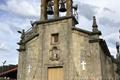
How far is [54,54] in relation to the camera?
18.9 m

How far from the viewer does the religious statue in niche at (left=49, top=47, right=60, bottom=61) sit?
18766 millimetres

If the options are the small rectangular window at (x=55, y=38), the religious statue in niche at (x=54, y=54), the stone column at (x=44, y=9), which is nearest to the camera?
the religious statue in niche at (x=54, y=54)

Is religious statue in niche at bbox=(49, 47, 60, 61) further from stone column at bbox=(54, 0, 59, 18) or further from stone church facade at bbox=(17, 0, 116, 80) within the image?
stone column at bbox=(54, 0, 59, 18)

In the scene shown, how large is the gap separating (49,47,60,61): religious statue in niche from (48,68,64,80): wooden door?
0.83 meters

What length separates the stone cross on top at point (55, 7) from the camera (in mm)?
19705

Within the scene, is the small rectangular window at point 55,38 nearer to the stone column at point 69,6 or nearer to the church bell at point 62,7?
the stone column at point 69,6

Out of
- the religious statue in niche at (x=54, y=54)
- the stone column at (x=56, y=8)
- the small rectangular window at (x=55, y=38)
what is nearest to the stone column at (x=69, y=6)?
the stone column at (x=56, y=8)

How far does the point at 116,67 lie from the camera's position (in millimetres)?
26188

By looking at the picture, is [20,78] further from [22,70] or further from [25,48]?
[25,48]

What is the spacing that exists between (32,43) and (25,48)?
816 mm

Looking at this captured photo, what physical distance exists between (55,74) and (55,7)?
555 centimetres

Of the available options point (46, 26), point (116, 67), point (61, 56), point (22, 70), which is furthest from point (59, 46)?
point (116, 67)

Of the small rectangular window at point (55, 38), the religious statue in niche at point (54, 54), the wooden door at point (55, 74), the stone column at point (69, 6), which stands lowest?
the wooden door at point (55, 74)

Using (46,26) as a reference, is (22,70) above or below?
below
